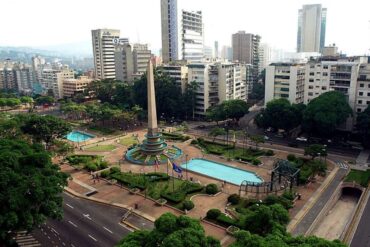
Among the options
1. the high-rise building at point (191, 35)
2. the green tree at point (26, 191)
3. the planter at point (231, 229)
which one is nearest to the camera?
the green tree at point (26, 191)

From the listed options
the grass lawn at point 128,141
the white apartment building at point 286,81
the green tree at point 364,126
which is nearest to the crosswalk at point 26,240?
the grass lawn at point 128,141

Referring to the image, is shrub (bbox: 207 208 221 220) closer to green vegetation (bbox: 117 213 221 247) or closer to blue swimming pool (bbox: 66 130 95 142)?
green vegetation (bbox: 117 213 221 247)

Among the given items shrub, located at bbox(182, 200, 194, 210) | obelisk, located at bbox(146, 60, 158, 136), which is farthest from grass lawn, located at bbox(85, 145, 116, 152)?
shrub, located at bbox(182, 200, 194, 210)

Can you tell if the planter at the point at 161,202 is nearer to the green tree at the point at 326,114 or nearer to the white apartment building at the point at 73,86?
the green tree at the point at 326,114

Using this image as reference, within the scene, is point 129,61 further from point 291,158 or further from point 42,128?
point 291,158

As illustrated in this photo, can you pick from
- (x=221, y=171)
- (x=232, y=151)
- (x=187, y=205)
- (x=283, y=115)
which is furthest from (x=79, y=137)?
(x=283, y=115)

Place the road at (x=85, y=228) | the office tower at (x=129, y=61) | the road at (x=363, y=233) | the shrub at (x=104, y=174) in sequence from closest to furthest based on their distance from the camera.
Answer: the road at (x=363, y=233)
the road at (x=85, y=228)
the shrub at (x=104, y=174)
the office tower at (x=129, y=61)
